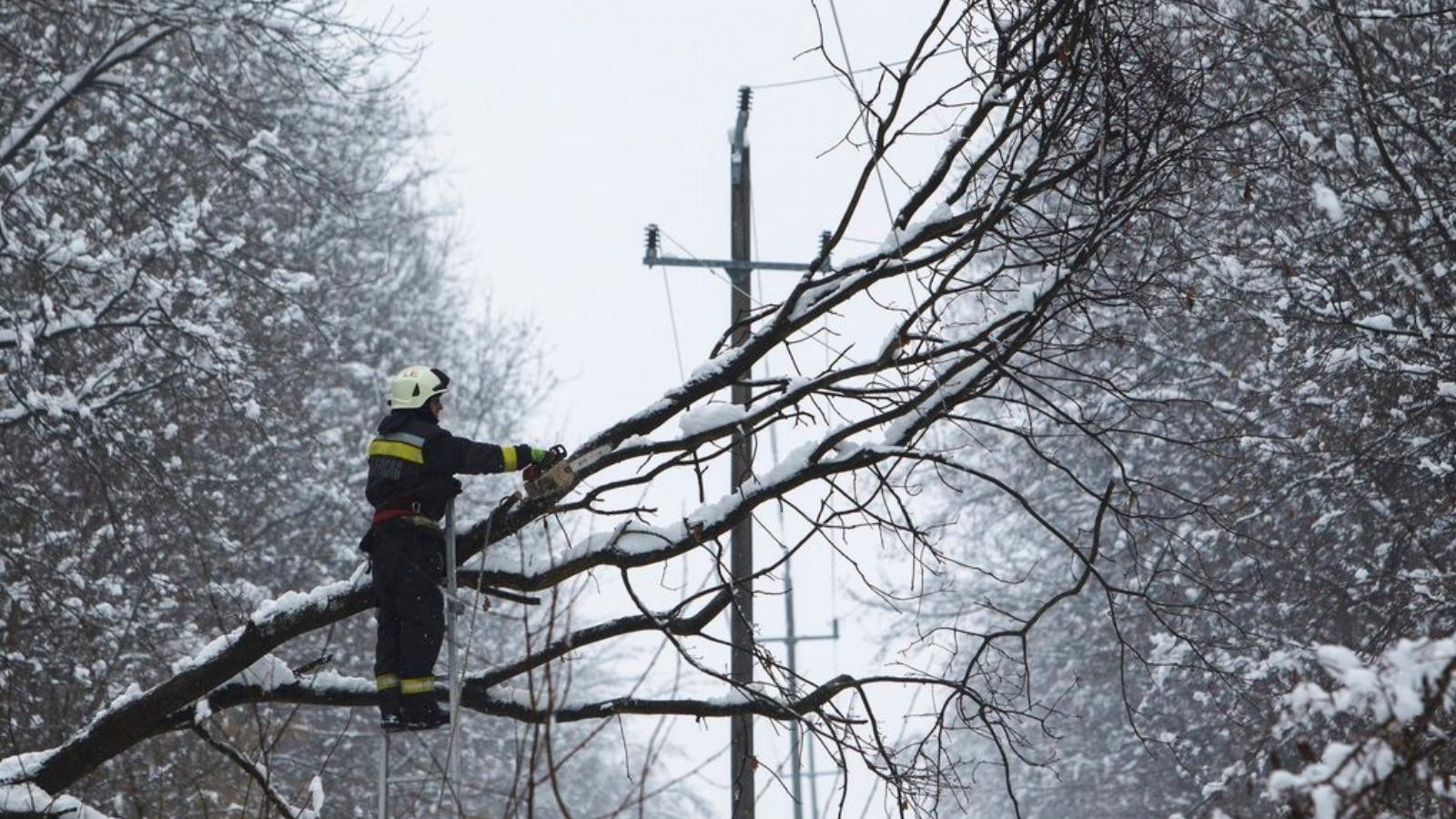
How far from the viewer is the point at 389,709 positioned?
5336 mm

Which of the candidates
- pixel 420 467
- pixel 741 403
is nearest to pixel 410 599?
pixel 420 467

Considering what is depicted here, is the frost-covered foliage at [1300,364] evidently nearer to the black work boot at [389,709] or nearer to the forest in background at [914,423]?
the forest in background at [914,423]

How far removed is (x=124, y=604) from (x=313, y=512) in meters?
7.05

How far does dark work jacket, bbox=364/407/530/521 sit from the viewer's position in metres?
5.49

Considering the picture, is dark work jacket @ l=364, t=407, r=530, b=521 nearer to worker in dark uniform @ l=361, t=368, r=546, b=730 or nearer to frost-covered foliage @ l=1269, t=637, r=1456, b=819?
worker in dark uniform @ l=361, t=368, r=546, b=730

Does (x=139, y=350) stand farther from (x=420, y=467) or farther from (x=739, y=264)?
(x=420, y=467)

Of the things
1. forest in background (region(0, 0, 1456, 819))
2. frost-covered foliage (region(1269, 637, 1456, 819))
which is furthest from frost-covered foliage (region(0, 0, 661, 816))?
frost-covered foliage (region(1269, 637, 1456, 819))

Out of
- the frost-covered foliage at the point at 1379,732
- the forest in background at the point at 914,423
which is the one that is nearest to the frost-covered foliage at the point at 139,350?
the forest in background at the point at 914,423

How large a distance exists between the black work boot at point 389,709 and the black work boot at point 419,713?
0.01 meters

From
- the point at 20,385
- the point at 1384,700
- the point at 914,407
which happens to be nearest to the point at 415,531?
the point at 914,407

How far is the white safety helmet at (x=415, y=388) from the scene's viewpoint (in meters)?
5.77

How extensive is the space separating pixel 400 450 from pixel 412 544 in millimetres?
388

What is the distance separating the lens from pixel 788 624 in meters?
26.2

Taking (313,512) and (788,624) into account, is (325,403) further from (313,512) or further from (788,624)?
(788,624)
